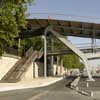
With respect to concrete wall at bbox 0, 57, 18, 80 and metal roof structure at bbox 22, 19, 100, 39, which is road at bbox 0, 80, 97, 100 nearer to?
concrete wall at bbox 0, 57, 18, 80

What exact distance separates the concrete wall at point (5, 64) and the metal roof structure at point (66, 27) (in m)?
8.90

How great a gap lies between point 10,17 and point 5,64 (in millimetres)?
22621

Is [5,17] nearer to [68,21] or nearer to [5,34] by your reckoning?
[5,34]

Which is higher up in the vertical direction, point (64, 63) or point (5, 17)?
point (5, 17)

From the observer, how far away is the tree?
28359mm

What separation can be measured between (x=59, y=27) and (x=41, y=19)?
6772 millimetres

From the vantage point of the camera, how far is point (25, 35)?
216 feet

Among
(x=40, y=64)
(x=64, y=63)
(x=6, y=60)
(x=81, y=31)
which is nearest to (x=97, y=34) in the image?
(x=81, y=31)

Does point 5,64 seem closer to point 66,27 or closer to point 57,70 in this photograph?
point 66,27

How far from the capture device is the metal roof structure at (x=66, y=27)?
57.2m

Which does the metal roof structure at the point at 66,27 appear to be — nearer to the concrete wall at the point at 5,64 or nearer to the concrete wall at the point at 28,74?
the concrete wall at the point at 28,74

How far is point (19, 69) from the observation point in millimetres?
50844

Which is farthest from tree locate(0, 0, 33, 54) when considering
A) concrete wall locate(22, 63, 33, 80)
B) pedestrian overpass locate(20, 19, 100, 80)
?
pedestrian overpass locate(20, 19, 100, 80)

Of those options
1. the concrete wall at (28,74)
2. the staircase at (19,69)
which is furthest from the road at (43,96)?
the concrete wall at (28,74)
